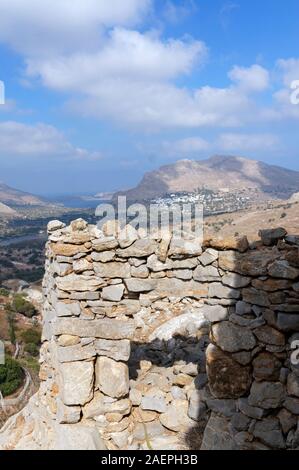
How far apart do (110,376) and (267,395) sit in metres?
2.49

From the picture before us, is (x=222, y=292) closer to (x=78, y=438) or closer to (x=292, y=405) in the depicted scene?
(x=292, y=405)

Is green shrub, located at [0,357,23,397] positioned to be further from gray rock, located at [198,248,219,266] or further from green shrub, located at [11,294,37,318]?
gray rock, located at [198,248,219,266]

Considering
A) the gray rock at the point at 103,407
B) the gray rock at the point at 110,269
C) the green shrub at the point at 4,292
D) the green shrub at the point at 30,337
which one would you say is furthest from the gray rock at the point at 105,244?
the green shrub at the point at 4,292

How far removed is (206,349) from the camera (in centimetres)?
716

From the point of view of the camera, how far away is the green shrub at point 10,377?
99.7 feet

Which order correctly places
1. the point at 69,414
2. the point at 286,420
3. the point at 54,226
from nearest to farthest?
the point at 286,420 → the point at 69,414 → the point at 54,226

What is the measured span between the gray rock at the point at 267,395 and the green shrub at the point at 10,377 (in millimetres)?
27733

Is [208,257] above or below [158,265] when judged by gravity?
above

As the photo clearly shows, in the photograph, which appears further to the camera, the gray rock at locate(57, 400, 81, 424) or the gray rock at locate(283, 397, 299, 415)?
the gray rock at locate(57, 400, 81, 424)

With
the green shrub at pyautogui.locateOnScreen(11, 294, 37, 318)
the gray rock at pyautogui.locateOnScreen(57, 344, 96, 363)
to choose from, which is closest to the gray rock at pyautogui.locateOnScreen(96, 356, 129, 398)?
the gray rock at pyautogui.locateOnScreen(57, 344, 96, 363)

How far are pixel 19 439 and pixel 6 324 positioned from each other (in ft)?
139

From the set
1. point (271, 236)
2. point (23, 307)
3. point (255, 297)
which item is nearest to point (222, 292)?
point (255, 297)

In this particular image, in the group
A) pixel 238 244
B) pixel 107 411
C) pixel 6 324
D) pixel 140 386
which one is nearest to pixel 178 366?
pixel 140 386

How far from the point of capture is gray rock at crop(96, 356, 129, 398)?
7105 millimetres
